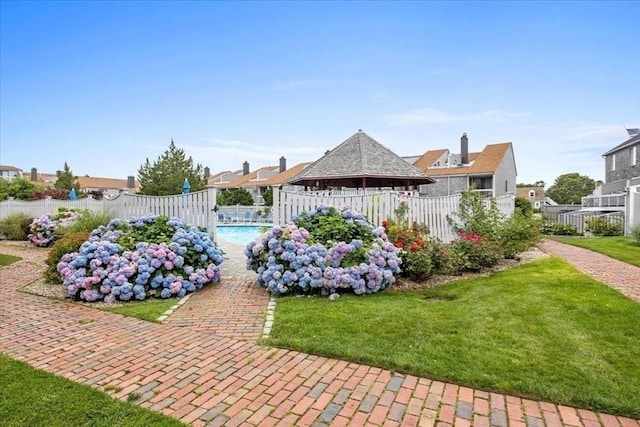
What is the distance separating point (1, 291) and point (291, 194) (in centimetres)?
531

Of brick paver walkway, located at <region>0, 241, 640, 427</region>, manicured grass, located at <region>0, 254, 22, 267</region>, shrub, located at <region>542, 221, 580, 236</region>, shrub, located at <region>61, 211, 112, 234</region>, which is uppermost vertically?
shrub, located at <region>61, 211, 112, 234</region>

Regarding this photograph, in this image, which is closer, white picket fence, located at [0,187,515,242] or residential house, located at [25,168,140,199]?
white picket fence, located at [0,187,515,242]

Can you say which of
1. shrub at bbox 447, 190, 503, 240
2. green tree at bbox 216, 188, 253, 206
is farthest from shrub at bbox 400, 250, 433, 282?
green tree at bbox 216, 188, 253, 206

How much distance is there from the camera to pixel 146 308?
529 cm

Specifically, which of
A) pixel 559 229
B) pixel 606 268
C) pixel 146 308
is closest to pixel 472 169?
pixel 559 229

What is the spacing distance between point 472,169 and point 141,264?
31913mm

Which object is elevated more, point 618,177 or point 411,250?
point 618,177

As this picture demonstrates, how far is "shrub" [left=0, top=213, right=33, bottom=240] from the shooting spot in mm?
14766

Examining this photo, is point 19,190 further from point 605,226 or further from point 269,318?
point 605,226

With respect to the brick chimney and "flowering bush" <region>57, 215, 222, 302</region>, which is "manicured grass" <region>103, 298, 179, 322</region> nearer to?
"flowering bush" <region>57, 215, 222, 302</region>

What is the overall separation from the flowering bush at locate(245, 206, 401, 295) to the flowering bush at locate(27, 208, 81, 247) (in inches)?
364

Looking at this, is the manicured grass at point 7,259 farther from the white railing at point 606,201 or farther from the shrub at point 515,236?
the white railing at point 606,201

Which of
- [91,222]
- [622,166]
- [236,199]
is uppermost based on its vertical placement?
[622,166]

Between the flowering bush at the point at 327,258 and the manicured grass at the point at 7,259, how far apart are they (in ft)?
23.6
